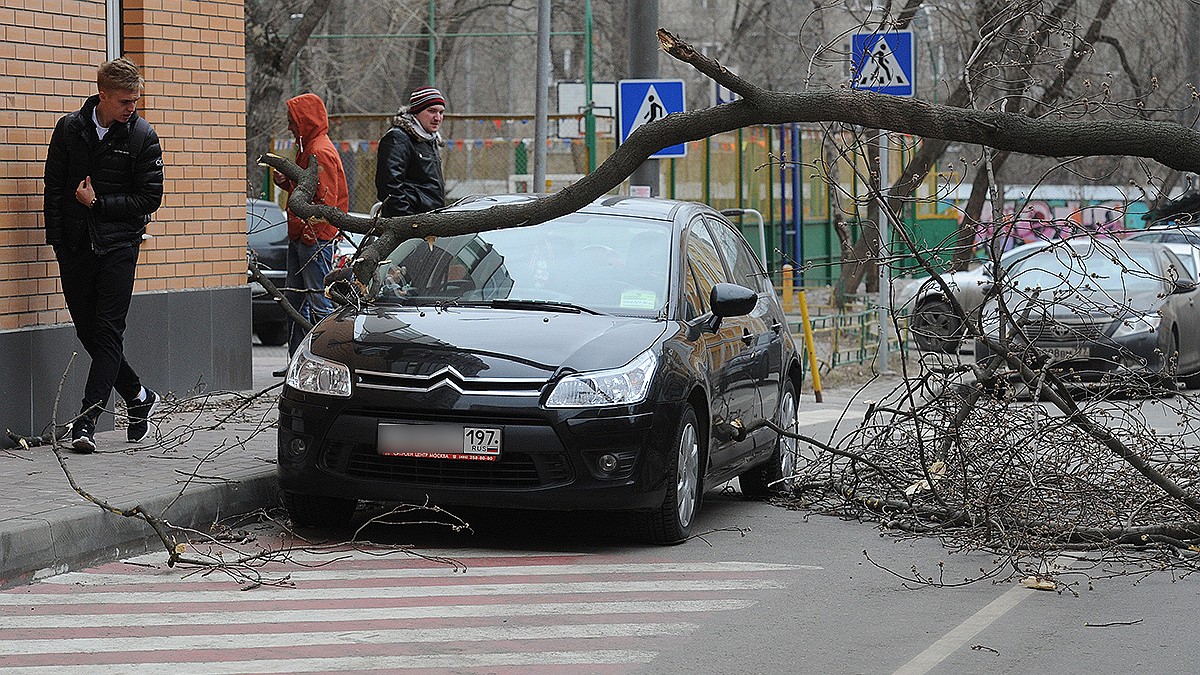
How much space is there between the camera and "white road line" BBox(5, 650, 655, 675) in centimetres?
534

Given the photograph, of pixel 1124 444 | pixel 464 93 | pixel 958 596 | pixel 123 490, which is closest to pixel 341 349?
pixel 123 490

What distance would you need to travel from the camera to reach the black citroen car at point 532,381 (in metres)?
7.29

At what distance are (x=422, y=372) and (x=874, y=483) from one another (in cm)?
285

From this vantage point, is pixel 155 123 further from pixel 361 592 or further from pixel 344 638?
pixel 344 638

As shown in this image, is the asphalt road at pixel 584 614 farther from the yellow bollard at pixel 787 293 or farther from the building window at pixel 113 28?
the yellow bollard at pixel 787 293

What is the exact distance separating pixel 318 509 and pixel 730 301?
2188 millimetres

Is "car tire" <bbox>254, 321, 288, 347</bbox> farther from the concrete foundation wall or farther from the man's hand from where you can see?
the man's hand

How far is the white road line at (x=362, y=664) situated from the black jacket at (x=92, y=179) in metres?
4.03

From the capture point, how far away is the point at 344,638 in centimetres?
583

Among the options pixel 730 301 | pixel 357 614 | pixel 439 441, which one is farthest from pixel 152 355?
pixel 357 614

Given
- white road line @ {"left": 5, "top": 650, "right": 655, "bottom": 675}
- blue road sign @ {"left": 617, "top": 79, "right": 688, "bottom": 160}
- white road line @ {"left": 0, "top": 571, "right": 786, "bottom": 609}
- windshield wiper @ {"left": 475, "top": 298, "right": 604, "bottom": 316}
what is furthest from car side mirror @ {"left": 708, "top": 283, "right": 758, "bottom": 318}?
blue road sign @ {"left": 617, "top": 79, "right": 688, "bottom": 160}

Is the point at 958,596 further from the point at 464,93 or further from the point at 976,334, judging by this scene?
the point at 464,93

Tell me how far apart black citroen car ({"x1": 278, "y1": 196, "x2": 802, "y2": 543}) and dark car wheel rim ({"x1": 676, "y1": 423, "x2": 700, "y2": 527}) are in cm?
1

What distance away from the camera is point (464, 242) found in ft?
28.4
